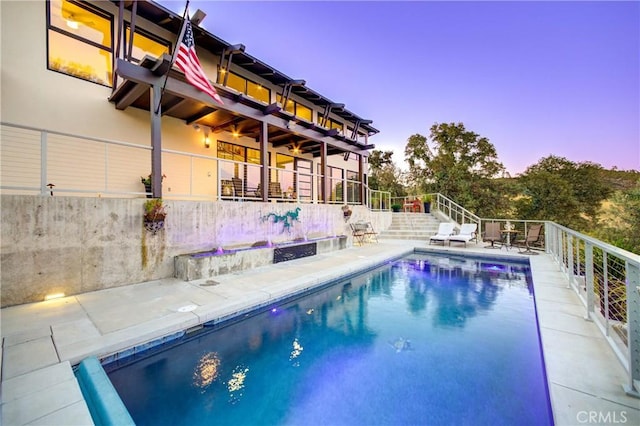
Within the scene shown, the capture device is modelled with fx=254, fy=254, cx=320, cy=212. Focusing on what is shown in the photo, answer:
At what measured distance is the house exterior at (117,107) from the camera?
5426 mm

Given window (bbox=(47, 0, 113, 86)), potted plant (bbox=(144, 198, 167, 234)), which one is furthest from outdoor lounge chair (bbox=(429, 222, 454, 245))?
window (bbox=(47, 0, 113, 86))

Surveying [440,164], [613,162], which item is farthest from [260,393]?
[613,162]

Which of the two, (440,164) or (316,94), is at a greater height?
(316,94)

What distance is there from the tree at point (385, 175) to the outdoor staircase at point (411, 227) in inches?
268

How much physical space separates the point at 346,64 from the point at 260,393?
16.1m

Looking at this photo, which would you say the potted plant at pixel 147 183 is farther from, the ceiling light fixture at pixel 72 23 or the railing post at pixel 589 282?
the railing post at pixel 589 282

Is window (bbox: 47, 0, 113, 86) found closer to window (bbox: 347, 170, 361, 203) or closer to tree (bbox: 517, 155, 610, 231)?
window (bbox: 347, 170, 361, 203)

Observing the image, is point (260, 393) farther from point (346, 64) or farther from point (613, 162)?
point (613, 162)

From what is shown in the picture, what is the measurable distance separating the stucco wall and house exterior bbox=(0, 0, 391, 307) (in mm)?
17

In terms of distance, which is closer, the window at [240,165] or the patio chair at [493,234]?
the window at [240,165]

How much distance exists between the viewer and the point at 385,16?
12102 mm

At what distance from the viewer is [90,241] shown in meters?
4.48

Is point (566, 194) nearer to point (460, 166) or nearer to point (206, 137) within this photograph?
point (460, 166)

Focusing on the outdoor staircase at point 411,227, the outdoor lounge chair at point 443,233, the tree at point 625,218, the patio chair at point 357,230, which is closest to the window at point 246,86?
the patio chair at point 357,230
